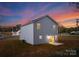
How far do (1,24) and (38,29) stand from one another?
0.37 meters

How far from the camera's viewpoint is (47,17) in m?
2.86

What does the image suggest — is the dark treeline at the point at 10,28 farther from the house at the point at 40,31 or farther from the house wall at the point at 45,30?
the house wall at the point at 45,30

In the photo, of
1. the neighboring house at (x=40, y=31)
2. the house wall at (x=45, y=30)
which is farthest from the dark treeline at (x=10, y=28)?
the house wall at (x=45, y=30)

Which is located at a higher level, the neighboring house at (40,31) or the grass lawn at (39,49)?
the neighboring house at (40,31)

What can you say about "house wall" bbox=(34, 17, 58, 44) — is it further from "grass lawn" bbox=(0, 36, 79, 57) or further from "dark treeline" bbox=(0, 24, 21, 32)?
"dark treeline" bbox=(0, 24, 21, 32)

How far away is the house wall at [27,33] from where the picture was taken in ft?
9.38

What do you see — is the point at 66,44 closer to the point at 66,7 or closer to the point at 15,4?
the point at 66,7

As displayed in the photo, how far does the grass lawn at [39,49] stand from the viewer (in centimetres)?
284

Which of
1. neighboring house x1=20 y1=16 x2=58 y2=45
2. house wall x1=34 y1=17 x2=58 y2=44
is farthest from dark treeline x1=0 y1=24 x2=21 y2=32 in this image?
house wall x1=34 y1=17 x2=58 y2=44

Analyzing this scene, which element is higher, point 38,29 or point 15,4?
point 15,4

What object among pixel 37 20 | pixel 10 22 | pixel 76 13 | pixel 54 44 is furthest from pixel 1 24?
pixel 76 13

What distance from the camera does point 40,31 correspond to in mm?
2871

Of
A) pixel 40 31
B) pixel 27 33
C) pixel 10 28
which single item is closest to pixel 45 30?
pixel 40 31

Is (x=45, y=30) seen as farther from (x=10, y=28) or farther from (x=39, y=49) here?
(x=10, y=28)
